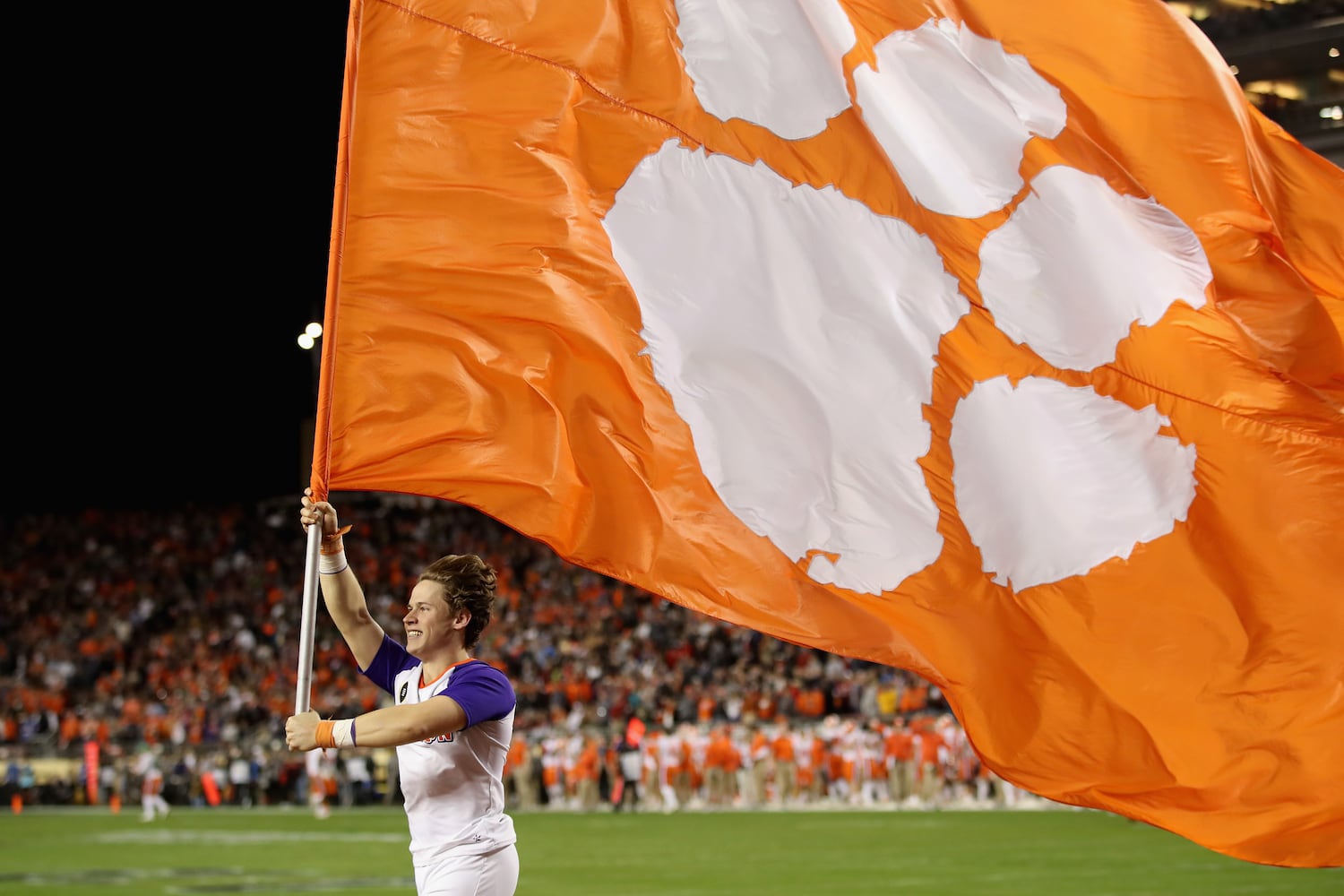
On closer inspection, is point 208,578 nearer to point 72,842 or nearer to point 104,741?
point 104,741

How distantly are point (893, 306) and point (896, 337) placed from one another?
119 millimetres

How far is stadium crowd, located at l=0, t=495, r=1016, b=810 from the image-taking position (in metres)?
28.9

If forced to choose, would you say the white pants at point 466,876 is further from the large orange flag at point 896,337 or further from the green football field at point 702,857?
the green football field at point 702,857

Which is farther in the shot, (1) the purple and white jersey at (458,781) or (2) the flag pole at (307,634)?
(1) the purple and white jersey at (458,781)

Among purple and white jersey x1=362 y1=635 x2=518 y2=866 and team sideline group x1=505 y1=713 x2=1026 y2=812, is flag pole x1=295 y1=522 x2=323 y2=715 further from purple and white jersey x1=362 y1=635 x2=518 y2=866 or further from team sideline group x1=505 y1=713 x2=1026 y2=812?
team sideline group x1=505 y1=713 x2=1026 y2=812

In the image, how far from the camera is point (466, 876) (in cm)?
493

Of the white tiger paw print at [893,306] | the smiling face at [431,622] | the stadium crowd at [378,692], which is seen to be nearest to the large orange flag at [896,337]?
the white tiger paw print at [893,306]

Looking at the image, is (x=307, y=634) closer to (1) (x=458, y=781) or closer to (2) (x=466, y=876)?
(1) (x=458, y=781)

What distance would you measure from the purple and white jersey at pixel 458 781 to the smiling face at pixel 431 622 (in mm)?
90

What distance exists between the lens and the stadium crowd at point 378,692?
94.7 ft

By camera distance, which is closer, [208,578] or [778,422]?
[778,422]

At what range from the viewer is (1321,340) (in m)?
5.88

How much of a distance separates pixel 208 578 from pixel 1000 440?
4125 cm

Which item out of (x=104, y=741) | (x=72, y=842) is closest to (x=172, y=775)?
(x=104, y=741)
